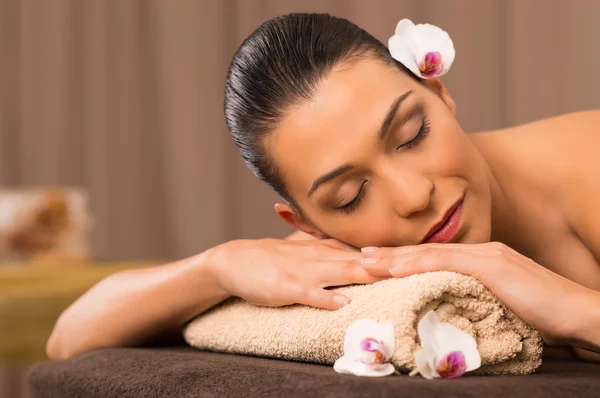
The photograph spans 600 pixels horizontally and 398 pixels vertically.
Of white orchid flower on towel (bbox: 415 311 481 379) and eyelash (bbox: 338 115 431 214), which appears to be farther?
eyelash (bbox: 338 115 431 214)

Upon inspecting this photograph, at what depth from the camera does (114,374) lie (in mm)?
1022

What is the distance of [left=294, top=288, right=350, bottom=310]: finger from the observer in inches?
36.9

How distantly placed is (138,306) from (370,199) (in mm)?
446

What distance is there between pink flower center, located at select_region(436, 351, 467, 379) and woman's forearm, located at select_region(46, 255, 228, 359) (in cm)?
48

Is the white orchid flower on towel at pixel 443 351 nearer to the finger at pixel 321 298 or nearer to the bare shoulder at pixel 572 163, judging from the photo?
the finger at pixel 321 298

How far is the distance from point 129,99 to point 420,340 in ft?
7.89

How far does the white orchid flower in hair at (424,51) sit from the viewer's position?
3.58ft

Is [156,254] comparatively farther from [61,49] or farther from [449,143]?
[449,143]

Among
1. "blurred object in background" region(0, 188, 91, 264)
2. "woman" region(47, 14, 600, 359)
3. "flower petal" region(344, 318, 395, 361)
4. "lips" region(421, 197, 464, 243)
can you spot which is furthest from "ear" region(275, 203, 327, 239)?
"blurred object in background" region(0, 188, 91, 264)

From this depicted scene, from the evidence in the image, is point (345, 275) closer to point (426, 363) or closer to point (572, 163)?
point (426, 363)

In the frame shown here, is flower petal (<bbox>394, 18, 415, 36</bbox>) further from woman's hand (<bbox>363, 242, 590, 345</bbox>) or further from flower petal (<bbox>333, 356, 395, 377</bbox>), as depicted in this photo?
flower petal (<bbox>333, 356, 395, 377</bbox>)

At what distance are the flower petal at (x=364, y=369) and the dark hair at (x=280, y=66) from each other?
0.37 meters

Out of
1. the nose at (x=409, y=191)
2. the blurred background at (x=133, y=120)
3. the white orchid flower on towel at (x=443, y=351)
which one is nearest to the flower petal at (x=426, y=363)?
the white orchid flower on towel at (x=443, y=351)

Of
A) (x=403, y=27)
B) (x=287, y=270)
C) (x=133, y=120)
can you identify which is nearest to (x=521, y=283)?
(x=287, y=270)
